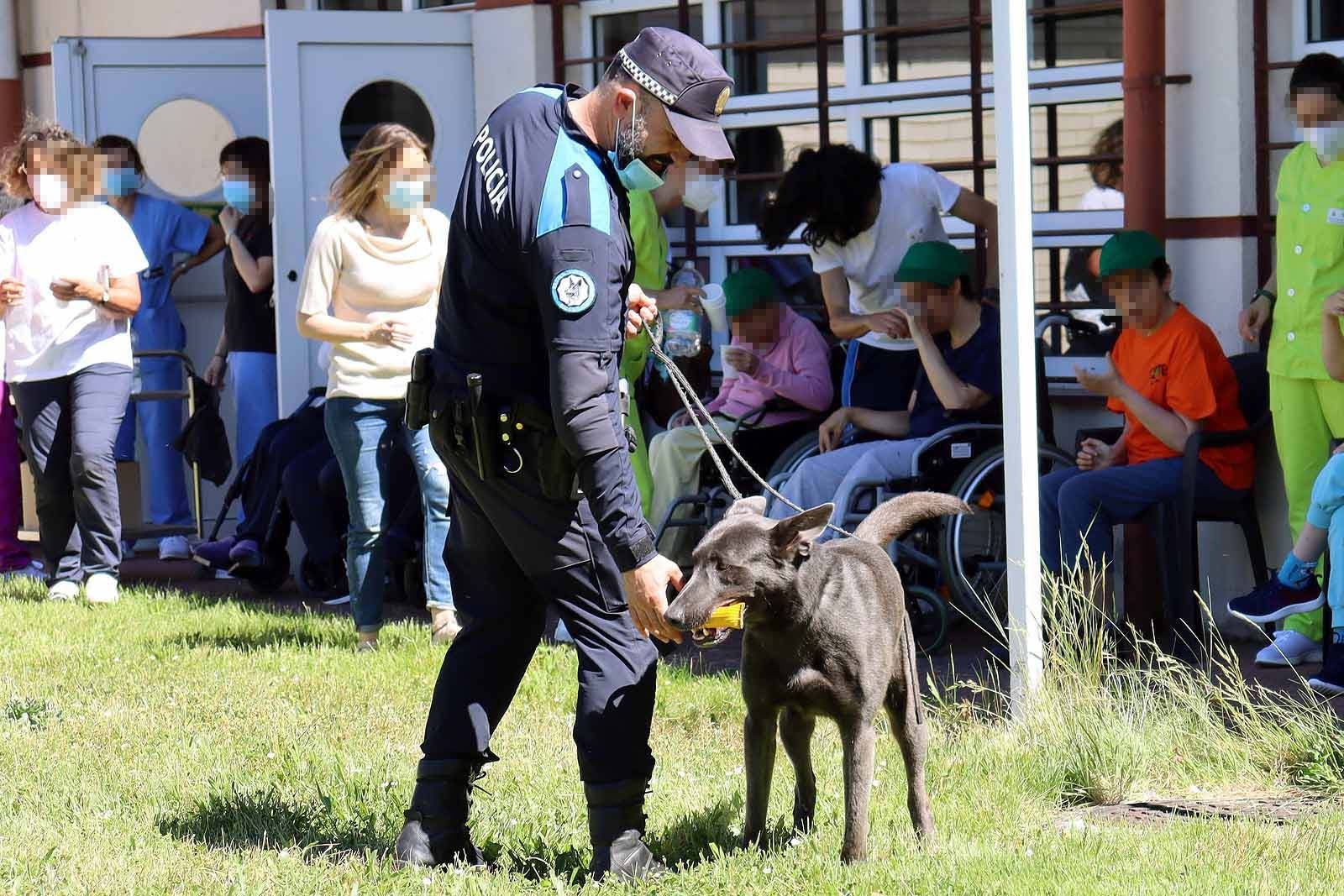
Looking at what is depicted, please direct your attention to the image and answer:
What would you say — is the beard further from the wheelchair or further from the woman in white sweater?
the wheelchair

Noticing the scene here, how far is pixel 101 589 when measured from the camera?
8188mm

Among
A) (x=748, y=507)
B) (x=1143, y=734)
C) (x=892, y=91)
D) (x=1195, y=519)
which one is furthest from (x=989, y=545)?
(x=748, y=507)

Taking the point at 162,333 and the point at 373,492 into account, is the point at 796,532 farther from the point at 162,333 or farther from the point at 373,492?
the point at 162,333

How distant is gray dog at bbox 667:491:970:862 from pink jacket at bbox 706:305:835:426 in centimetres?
322

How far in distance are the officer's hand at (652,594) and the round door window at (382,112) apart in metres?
6.07

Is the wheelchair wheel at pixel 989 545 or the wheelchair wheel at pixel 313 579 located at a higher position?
the wheelchair wheel at pixel 989 545

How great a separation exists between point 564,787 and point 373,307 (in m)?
2.54

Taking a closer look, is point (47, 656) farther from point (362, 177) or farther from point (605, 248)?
point (605, 248)

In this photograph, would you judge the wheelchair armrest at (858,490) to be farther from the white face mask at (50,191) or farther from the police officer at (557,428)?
the white face mask at (50,191)

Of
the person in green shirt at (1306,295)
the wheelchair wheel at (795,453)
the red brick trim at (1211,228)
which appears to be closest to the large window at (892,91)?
the red brick trim at (1211,228)

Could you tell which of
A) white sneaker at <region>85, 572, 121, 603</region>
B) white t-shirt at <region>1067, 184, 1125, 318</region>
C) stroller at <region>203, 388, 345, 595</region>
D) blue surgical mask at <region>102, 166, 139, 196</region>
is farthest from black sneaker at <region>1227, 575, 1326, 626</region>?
blue surgical mask at <region>102, 166, 139, 196</region>

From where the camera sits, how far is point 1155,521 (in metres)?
6.62

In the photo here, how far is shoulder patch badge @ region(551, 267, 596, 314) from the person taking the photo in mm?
3602

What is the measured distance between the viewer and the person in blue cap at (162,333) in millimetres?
10102
